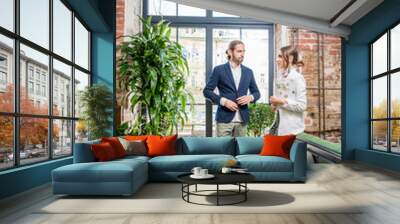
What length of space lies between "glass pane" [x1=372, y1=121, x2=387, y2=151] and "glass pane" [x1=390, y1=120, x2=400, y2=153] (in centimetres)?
31

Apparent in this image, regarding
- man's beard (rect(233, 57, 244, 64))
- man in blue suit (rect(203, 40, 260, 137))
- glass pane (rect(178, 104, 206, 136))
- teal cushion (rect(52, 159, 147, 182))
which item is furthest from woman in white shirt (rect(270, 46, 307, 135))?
teal cushion (rect(52, 159, 147, 182))

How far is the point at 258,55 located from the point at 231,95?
2.10 meters

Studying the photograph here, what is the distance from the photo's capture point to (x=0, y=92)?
Answer: 3930 mm

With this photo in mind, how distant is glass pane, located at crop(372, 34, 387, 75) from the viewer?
7059 millimetres

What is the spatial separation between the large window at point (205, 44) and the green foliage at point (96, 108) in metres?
3.05

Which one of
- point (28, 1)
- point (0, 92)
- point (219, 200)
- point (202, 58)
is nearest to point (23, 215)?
point (0, 92)

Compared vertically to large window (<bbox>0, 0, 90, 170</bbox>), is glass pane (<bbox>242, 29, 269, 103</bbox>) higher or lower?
higher

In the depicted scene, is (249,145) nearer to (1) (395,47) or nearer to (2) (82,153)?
(2) (82,153)

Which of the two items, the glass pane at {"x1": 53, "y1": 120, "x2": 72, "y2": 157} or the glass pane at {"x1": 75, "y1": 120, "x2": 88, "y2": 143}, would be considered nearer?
the glass pane at {"x1": 53, "y1": 120, "x2": 72, "y2": 157}

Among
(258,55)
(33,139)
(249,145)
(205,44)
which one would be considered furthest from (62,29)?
(258,55)

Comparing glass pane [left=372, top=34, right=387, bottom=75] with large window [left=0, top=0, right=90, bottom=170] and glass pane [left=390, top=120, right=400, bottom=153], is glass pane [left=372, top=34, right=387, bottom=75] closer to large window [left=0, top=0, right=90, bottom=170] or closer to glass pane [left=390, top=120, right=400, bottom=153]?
glass pane [left=390, top=120, right=400, bottom=153]

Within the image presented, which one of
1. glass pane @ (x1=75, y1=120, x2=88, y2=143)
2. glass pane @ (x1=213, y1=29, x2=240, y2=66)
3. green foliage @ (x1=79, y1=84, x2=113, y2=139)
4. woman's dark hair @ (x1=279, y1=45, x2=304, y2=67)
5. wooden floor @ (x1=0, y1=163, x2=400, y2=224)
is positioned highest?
glass pane @ (x1=213, y1=29, x2=240, y2=66)

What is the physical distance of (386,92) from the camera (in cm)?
696

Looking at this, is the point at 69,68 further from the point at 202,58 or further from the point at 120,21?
the point at 202,58
